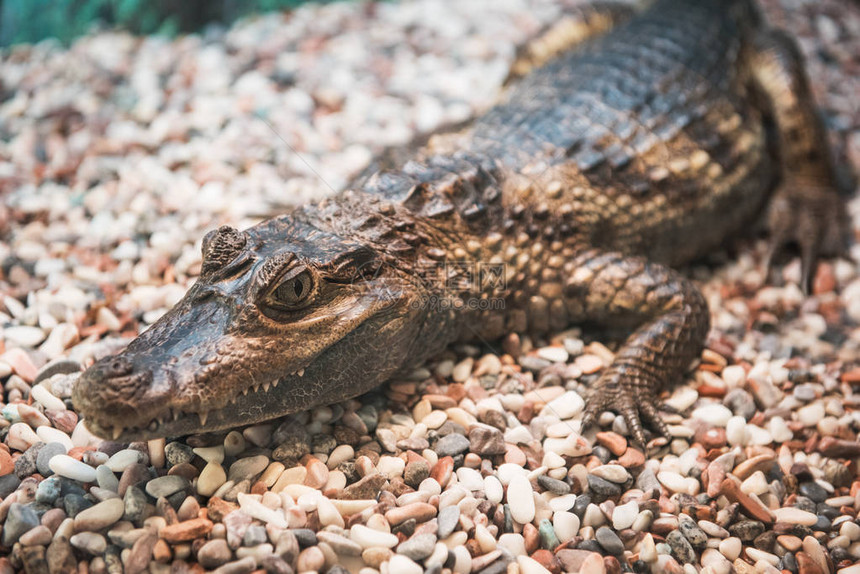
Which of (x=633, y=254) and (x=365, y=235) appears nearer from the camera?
(x=365, y=235)

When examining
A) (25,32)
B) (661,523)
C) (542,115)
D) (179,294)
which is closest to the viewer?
(661,523)

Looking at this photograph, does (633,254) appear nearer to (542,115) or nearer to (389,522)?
(542,115)

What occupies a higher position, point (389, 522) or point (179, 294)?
point (179, 294)

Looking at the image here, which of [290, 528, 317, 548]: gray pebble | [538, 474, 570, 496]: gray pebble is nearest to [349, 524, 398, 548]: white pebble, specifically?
[290, 528, 317, 548]: gray pebble

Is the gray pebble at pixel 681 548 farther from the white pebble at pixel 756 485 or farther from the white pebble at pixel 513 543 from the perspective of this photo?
the white pebble at pixel 513 543

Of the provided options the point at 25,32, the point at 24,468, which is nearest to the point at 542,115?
the point at 24,468

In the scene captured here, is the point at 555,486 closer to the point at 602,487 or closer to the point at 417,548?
the point at 602,487

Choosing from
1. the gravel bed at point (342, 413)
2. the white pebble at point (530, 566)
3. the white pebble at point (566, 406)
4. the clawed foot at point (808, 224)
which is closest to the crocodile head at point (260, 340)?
the gravel bed at point (342, 413)
